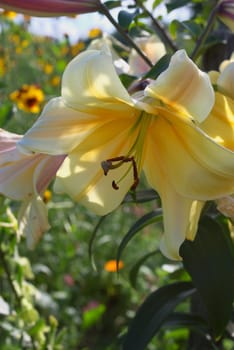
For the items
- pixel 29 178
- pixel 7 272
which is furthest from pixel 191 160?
pixel 7 272

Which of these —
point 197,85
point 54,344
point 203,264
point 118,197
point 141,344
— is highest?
point 197,85

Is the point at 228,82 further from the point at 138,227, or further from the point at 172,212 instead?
the point at 138,227

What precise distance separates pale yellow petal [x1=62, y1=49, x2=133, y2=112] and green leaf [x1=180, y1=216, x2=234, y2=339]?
28 cm

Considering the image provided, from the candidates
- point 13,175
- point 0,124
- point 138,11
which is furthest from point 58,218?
point 13,175

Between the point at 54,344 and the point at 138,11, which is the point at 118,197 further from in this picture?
the point at 54,344

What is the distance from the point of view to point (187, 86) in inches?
24.0

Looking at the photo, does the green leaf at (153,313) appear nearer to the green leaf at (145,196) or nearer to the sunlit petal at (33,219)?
the green leaf at (145,196)

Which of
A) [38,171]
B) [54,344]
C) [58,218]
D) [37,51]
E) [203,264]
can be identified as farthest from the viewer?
[37,51]

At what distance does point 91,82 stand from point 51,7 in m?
0.22

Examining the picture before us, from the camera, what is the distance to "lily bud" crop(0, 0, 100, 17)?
30.9 inches

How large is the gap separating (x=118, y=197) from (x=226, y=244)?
205mm

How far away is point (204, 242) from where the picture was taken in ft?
2.81

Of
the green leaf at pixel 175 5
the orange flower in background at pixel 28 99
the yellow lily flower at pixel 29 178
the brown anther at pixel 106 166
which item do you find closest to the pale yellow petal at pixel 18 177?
the yellow lily flower at pixel 29 178

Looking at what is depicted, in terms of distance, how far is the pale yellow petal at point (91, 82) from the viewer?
61 centimetres
